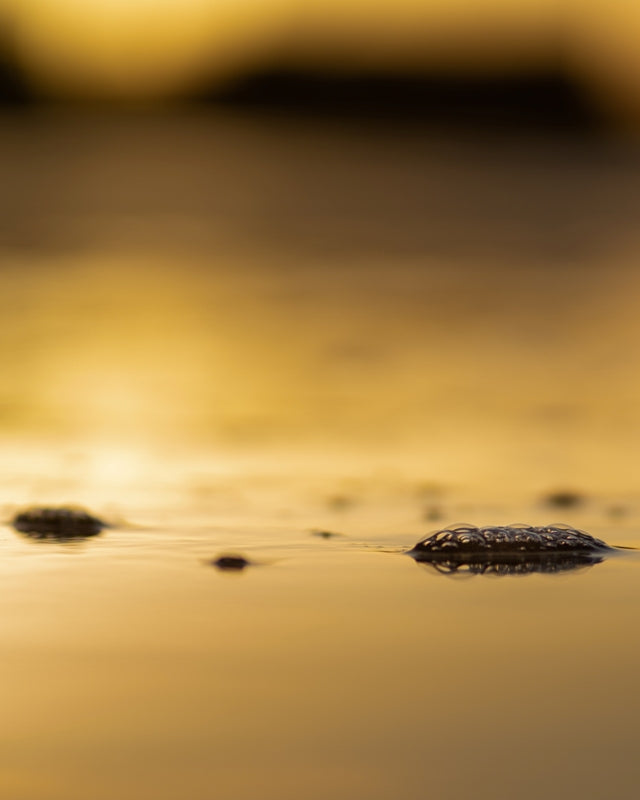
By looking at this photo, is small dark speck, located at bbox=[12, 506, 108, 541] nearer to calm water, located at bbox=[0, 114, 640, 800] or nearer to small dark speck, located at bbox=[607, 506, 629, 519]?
calm water, located at bbox=[0, 114, 640, 800]

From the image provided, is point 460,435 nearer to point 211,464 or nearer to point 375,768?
point 211,464

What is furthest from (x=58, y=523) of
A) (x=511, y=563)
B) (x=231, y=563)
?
(x=511, y=563)

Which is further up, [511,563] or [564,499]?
[564,499]

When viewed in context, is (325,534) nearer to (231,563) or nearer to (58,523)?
(231,563)

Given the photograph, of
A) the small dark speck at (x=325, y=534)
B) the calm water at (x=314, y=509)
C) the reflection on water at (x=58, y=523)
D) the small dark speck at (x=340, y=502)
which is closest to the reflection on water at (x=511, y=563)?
the calm water at (x=314, y=509)

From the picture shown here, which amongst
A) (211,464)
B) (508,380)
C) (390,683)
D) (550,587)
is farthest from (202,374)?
(390,683)
